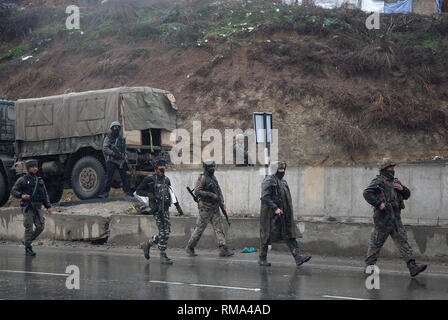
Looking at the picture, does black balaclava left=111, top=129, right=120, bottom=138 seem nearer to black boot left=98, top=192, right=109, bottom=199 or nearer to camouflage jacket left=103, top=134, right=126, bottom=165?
camouflage jacket left=103, top=134, right=126, bottom=165

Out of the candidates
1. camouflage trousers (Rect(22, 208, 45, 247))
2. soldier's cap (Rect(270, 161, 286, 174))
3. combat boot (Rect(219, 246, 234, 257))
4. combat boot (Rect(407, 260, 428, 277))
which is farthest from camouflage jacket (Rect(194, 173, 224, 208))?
combat boot (Rect(407, 260, 428, 277))

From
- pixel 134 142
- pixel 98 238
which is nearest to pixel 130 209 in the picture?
pixel 98 238

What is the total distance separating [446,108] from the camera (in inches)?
982

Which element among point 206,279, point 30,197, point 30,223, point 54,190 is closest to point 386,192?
point 206,279

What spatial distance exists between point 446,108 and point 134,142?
Answer: 14.0m

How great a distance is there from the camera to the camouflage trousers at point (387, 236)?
30.0ft

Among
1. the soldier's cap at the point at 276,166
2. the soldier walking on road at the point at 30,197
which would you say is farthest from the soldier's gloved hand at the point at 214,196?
the soldier walking on road at the point at 30,197

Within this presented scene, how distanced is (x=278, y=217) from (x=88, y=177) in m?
8.50

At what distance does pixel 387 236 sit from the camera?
927 centimetres

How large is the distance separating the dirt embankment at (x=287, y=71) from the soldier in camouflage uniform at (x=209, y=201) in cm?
1170

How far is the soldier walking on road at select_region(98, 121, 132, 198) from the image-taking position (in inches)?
633

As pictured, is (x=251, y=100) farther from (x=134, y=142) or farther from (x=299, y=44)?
(x=134, y=142)

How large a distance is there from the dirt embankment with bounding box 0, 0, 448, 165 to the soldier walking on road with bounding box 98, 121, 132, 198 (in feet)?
28.8

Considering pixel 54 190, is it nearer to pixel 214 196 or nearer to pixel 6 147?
Result: pixel 6 147
